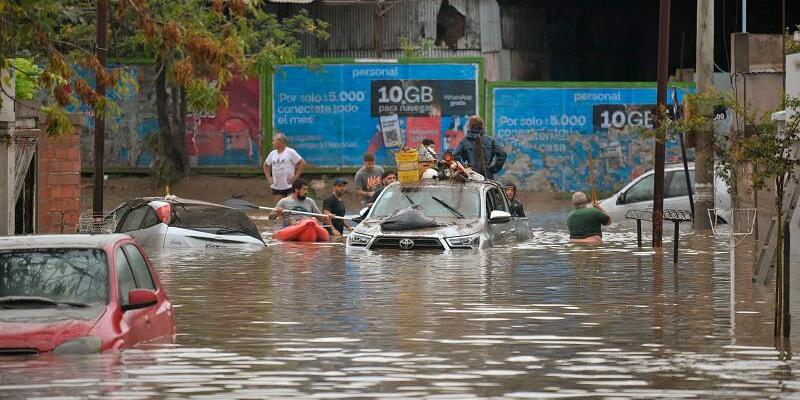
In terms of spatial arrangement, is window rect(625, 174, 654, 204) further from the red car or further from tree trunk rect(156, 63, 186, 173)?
the red car

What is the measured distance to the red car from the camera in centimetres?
1201

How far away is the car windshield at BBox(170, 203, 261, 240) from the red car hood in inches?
498

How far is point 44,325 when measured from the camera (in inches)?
477

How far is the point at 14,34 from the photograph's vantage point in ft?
45.9

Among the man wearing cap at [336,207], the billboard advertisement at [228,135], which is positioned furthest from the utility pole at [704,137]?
the billboard advertisement at [228,135]

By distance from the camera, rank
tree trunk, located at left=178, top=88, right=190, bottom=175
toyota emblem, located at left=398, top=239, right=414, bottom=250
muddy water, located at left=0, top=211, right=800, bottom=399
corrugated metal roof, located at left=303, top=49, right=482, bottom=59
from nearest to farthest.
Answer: muddy water, located at left=0, top=211, right=800, bottom=399
toyota emblem, located at left=398, top=239, right=414, bottom=250
tree trunk, located at left=178, top=88, right=190, bottom=175
corrugated metal roof, located at left=303, top=49, right=482, bottom=59

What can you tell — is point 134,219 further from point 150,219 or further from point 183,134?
point 183,134

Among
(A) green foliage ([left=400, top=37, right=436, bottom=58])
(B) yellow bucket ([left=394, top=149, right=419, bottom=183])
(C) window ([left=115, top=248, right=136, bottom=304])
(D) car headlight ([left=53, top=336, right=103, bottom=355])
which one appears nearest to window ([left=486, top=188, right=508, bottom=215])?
(B) yellow bucket ([left=394, top=149, right=419, bottom=183])

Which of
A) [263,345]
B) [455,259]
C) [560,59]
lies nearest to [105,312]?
[263,345]

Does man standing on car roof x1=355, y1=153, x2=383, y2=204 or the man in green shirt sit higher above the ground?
man standing on car roof x1=355, y1=153, x2=383, y2=204

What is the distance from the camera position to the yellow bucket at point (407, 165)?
24875 millimetres

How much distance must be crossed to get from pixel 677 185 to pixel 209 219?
384 inches

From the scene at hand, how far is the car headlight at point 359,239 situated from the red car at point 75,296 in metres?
10.3

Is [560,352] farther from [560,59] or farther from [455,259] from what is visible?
[560,59]
